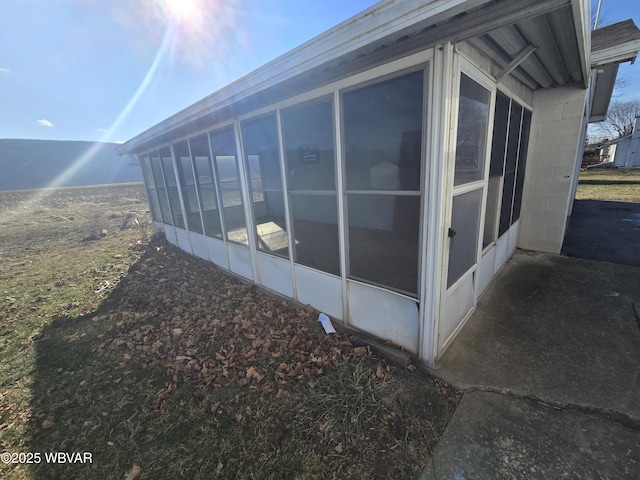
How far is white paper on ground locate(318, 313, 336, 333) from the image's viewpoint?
3.29 metres

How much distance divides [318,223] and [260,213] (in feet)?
4.32

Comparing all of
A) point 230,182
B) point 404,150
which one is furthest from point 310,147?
point 230,182

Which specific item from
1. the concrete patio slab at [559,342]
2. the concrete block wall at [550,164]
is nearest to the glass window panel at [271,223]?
the concrete patio slab at [559,342]

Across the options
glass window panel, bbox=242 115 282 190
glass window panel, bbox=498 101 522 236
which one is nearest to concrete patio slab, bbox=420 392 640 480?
glass window panel, bbox=498 101 522 236

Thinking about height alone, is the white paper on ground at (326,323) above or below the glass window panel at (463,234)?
below

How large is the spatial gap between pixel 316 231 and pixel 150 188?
7.15 meters

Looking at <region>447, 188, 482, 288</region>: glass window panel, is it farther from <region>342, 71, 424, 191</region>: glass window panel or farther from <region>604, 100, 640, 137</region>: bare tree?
<region>604, 100, 640, 137</region>: bare tree

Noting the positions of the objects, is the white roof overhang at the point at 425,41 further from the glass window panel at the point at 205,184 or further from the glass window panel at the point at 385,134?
the glass window panel at the point at 205,184

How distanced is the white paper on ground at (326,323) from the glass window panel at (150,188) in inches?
269

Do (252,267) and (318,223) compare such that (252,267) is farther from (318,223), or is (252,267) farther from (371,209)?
(371,209)

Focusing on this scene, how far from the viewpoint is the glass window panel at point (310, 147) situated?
2896 millimetres

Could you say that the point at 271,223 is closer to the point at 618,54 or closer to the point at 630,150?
the point at 618,54

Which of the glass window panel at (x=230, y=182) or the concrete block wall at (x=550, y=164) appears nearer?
the glass window panel at (x=230, y=182)

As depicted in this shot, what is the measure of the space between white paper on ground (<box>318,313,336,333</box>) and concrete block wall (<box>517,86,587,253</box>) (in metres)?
4.50
